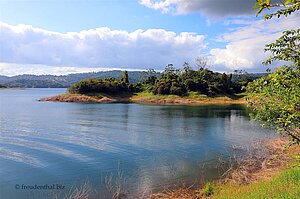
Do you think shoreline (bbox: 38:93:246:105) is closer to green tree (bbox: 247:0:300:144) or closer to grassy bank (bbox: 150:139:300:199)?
grassy bank (bbox: 150:139:300:199)

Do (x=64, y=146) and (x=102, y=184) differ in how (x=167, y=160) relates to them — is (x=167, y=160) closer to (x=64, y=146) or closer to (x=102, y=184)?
(x=102, y=184)

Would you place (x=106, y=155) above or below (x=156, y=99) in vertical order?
below

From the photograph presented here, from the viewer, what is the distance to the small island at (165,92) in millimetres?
97387

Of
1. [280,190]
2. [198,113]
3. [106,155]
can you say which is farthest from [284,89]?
[198,113]

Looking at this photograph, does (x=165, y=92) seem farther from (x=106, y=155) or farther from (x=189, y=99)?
(x=106, y=155)

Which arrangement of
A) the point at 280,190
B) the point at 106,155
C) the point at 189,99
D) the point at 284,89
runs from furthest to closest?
the point at 189,99 < the point at 106,155 < the point at 280,190 < the point at 284,89

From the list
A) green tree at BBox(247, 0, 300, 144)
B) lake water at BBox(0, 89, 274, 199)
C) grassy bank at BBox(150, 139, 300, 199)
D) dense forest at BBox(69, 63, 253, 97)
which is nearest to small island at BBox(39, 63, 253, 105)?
dense forest at BBox(69, 63, 253, 97)

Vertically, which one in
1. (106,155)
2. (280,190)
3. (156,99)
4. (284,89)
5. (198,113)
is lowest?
(106,155)

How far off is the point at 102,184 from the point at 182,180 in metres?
5.08

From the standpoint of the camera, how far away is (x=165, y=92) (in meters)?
103

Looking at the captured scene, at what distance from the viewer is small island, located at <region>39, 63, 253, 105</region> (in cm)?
9739

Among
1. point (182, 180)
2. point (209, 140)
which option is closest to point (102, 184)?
point (182, 180)

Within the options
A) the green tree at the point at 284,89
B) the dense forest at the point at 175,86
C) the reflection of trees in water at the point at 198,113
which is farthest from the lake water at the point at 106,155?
the dense forest at the point at 175,86

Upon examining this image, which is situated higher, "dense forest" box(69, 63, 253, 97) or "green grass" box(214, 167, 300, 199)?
"dense forest" box(69, 63, 253, 97)
